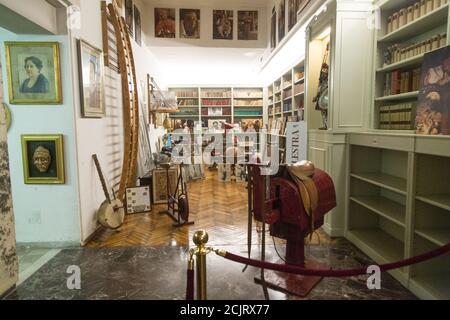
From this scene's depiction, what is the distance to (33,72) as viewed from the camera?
2.77 m

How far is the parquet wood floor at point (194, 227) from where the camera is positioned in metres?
3.09

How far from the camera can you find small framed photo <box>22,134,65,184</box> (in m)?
2.83

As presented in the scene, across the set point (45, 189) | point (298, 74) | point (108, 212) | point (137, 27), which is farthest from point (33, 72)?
point (298, 74)

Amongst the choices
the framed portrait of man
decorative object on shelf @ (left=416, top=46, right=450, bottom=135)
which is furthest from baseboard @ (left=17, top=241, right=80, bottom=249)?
decorative object on shelf @ (left=416, top=46, right=450, bottom=135)

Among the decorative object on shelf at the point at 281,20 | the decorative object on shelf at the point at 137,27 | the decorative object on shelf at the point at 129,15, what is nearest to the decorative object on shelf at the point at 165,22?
the decorative object on shelf at the point at 137,27

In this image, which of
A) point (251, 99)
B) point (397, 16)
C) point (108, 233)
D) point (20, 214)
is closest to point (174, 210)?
point (108, 233)

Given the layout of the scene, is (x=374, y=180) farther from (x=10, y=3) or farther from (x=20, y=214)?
(x=20, y=214)

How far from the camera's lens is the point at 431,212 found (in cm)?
209

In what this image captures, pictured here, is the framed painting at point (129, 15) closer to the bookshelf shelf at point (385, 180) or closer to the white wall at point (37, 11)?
the white wall at point (37, 11)

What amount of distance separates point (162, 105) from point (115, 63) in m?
2.17

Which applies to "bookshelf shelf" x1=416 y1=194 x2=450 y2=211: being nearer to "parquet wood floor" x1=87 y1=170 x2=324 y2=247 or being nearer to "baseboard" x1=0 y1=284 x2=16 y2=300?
"parquet wood floor" x1=87 y1=170 x2=324 y2=247

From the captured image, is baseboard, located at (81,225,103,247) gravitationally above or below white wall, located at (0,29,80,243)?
below

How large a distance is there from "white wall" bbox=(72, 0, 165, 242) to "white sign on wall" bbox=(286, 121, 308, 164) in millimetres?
2778
